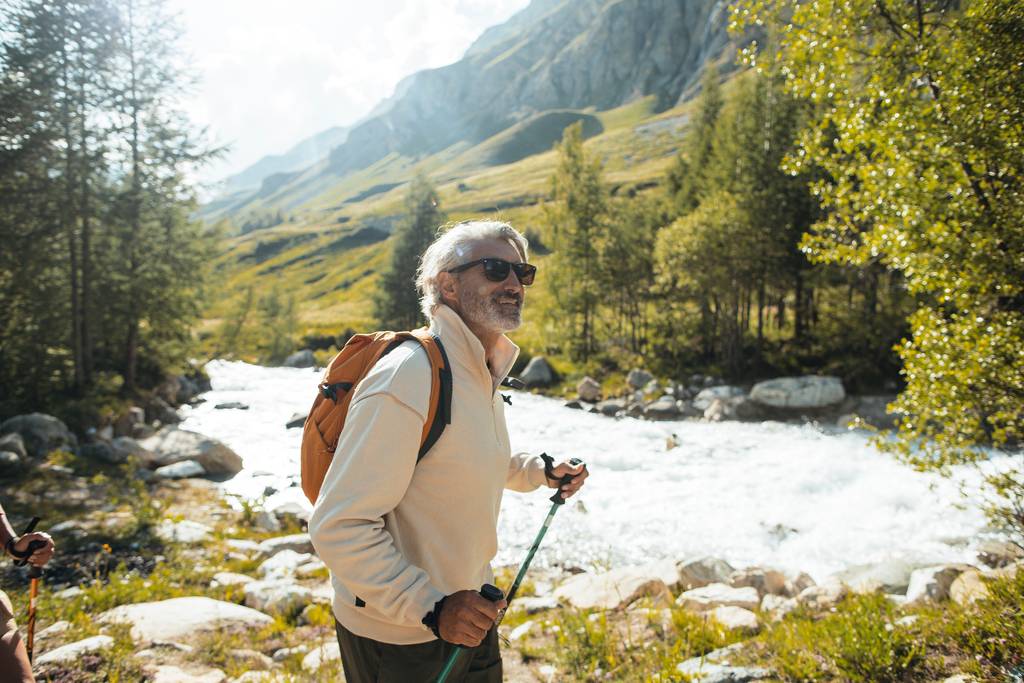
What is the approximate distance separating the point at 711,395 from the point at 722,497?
431 inches

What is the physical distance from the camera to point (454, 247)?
3.10 m

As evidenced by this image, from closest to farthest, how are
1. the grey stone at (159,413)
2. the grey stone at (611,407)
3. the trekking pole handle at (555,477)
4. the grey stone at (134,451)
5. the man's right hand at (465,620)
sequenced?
1. the man's right hand at (465,620)
2. the trekking pole handle at (555,477)
3. the grey stone at (134,451)
4. the grey stone at (159,413)
5. the grey stone at (611,407)

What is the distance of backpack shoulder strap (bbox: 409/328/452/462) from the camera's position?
8.25 feet

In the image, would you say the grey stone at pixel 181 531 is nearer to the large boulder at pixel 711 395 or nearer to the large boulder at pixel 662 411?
the large boulder at pixel 662 411

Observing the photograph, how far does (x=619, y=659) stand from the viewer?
574 cm

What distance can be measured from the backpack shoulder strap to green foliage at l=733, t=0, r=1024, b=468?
5.41 m

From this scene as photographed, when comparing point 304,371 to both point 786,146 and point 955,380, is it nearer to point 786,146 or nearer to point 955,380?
point 786,146

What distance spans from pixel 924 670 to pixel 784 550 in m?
8.38

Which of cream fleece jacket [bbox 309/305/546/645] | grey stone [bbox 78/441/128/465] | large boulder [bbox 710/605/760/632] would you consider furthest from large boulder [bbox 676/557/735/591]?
grey stone [bbox 78/441/128/465]

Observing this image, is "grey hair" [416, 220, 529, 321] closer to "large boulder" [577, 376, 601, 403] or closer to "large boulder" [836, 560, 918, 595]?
"large boulder" [836, 560, 918, 595]

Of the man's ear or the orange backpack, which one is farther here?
the man's ear

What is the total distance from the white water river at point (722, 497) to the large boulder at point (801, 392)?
2.01 meters

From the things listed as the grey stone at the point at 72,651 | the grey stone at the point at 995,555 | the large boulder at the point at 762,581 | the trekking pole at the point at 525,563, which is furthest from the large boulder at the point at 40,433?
→ the grey stone at the point at 995,555

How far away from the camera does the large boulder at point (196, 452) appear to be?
1717cm
